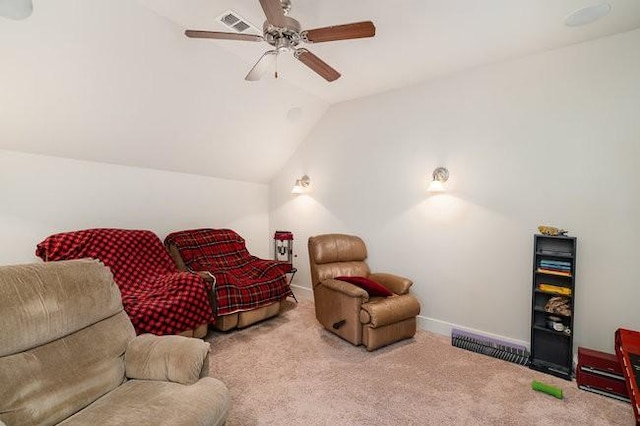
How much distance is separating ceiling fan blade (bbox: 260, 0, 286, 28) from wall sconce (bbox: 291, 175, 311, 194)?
9.24 ft

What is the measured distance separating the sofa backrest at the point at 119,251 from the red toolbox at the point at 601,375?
377 cm

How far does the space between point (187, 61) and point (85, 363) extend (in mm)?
2474

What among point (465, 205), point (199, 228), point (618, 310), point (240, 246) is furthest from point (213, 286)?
point (618, 310)

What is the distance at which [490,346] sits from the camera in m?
2.86

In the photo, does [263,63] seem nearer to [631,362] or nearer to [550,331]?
[631,362]

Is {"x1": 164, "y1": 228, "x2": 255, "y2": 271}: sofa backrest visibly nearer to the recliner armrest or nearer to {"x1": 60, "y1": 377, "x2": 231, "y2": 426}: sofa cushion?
the recliner armrest

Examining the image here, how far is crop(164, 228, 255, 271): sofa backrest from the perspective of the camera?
3.53m

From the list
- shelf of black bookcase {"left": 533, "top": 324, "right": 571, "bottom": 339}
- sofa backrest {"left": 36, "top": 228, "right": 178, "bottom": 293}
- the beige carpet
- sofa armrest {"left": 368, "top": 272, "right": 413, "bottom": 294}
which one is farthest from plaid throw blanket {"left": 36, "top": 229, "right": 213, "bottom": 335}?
shelf of black bookcase {"left": 533, "top": 324, "right": 571, "bottom": 339}

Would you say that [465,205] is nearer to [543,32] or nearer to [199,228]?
[543,32]

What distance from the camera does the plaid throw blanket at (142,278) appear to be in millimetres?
2490

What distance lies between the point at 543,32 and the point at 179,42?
9.90ft

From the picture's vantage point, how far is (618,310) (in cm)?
245

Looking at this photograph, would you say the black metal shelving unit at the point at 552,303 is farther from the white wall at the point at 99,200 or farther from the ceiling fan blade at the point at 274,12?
the white wall at the point at 99,200

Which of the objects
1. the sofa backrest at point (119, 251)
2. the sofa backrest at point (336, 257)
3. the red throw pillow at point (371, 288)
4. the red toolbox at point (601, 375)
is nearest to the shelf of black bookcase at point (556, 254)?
the red toolbox at point (601, 375)
